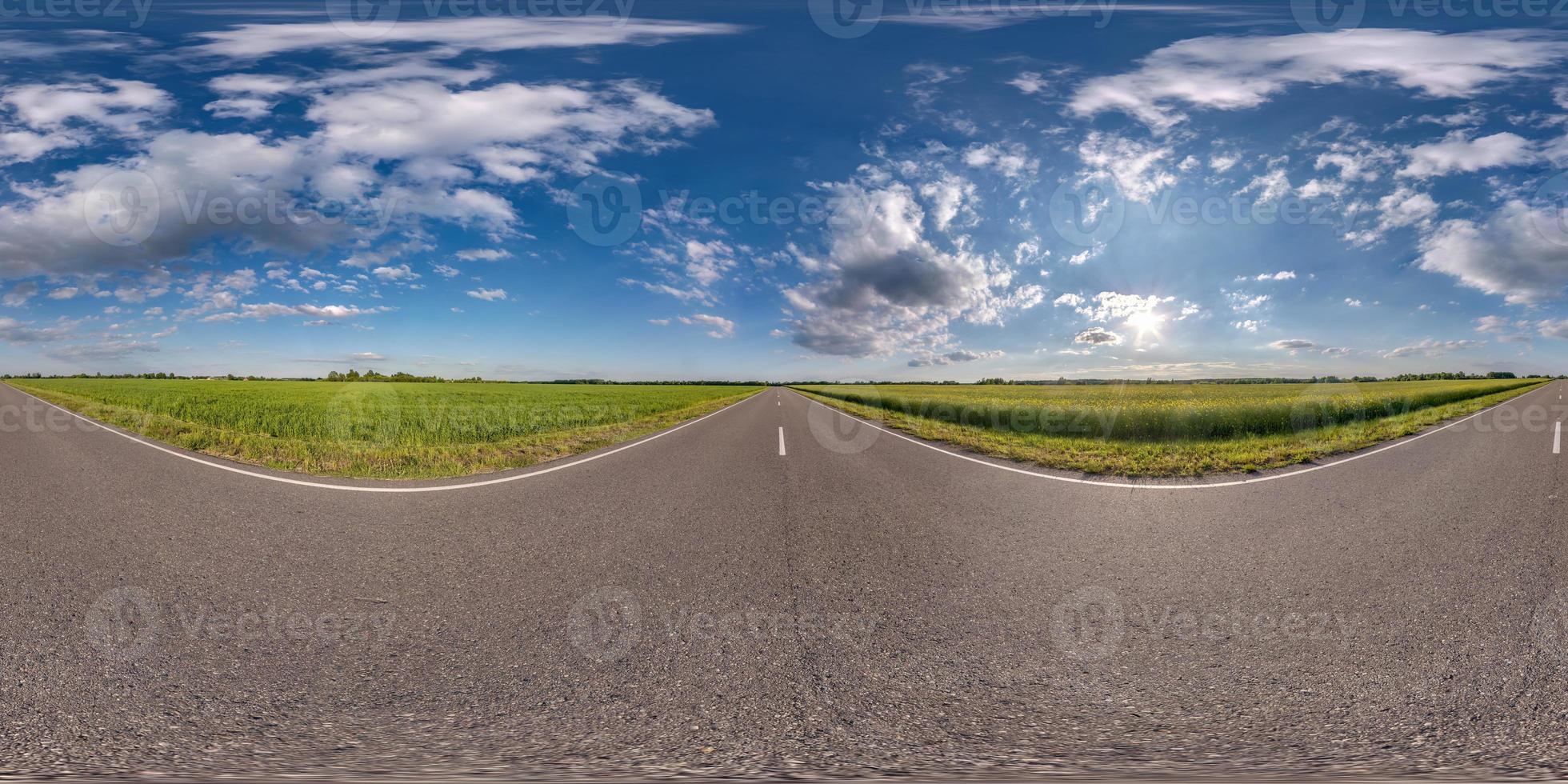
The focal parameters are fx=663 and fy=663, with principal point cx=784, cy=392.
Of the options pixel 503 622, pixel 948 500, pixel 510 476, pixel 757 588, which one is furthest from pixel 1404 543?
pixel 510 476

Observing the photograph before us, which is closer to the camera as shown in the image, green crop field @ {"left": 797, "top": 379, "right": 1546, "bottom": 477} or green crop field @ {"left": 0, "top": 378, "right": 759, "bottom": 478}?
green crop field @ {"left": 0, "top": 378, "right": 759, "bottom": 478}

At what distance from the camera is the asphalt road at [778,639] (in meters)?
2.96

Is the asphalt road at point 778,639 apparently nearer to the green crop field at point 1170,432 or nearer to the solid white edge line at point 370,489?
the solid white edge line at point 370,489

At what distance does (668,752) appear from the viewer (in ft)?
9.55

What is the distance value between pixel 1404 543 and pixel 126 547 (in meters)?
11.9

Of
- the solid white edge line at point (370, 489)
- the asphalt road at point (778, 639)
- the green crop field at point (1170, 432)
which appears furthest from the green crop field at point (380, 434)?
the green crop field at point (1170, 432)

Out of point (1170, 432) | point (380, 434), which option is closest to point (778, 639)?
point (380, 434)

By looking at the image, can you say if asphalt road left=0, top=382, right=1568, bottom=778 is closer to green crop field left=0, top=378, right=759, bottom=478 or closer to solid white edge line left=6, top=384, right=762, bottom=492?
solid white edge line left=6, top=384, right=762, bottom=492

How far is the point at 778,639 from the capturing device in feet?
13.0

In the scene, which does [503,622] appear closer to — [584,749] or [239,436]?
[584,749]

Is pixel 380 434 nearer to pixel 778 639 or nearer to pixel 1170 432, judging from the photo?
pixel 778 639

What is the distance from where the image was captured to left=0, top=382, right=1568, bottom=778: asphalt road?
2959 millimetres

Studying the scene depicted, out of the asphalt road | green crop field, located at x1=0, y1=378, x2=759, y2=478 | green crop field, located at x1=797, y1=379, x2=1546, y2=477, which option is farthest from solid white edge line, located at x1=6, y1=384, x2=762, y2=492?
green crop field, located at x1=797, y1=379, x2=1546, y2=477

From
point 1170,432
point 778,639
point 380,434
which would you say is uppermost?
→ point 1170,432
